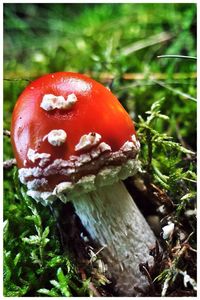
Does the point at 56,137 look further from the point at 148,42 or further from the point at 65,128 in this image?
the point at 148,42

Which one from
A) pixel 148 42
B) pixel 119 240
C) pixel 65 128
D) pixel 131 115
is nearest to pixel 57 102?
pixel 65 128

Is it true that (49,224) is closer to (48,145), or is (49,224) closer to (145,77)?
(48,145)

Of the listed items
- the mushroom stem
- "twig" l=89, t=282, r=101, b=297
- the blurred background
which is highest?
the blurred background

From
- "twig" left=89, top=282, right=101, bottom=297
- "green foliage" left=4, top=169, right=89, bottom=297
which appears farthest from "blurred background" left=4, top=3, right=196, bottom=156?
"twig" left=89, top=282, right=101, bottom=297

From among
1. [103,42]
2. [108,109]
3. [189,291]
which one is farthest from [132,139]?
[103,42]

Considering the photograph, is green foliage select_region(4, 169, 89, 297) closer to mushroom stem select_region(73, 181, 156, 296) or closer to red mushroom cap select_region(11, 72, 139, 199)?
mushroom stem select_region(73, 181, 156, 296)
